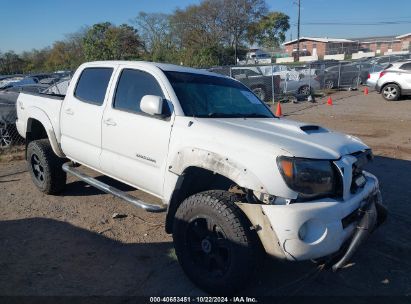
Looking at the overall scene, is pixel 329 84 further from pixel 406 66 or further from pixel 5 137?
pixel 5 137

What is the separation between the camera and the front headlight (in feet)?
9.55

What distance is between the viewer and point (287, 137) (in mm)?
3324

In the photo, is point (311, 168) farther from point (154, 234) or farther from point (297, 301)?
point (154, 234)

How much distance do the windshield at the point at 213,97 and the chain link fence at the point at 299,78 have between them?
10.6 metres

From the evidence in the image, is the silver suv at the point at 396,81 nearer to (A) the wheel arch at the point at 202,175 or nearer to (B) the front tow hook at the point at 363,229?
(B) the front tow hook at the point at 363,229

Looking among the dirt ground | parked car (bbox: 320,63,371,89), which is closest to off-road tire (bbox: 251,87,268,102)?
parked car (bbox: 320,63,371,89)

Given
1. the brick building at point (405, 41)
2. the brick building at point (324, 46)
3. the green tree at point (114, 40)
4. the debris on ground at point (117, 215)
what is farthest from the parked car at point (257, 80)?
the brick building at point (405, 41)

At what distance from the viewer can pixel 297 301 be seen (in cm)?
322

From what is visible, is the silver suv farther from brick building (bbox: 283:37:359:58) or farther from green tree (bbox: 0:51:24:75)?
brick building (bbox: 283:37:359:58)

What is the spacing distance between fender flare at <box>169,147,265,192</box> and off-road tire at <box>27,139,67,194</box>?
2.55m

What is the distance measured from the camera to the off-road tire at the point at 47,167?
543cm

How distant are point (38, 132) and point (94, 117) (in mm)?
1828

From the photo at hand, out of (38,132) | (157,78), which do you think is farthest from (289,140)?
(38,132)

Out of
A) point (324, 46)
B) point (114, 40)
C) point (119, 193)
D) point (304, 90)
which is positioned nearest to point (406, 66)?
point (304, 90)
